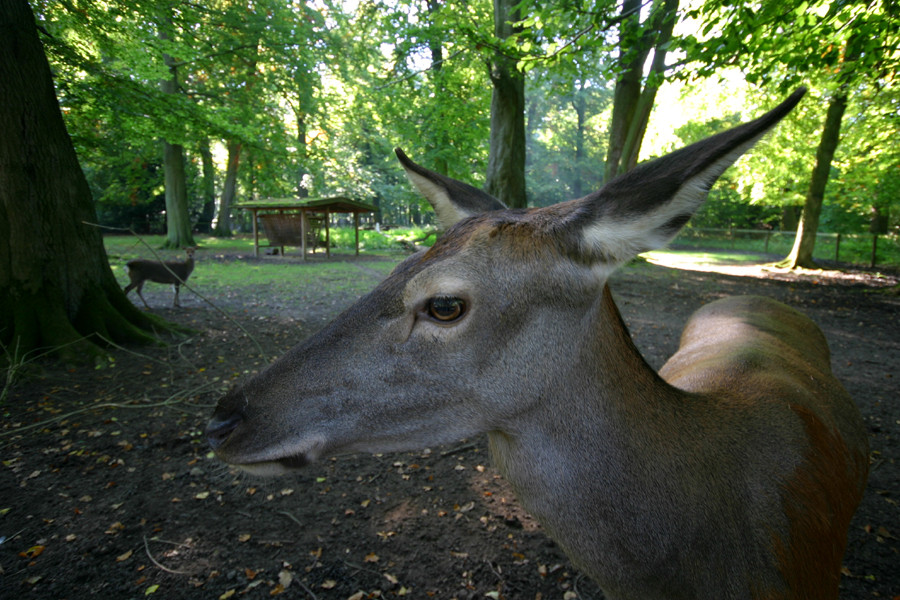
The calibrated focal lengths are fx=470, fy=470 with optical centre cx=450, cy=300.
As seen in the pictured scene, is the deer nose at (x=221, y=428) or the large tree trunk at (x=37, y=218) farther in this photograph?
the large tree trunk at (x=37, y=218)

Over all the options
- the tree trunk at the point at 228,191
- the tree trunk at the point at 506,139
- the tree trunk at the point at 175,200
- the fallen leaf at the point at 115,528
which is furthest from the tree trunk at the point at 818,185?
the tree trunk at the point at 228,191

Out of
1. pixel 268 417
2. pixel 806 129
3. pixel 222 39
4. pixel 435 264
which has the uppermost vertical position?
pixel 222 39

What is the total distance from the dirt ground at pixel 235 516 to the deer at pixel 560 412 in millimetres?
215

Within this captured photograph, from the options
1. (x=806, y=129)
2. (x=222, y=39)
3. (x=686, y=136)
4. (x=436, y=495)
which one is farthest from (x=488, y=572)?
(x=686, y=136)

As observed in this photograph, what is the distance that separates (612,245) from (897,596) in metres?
2.87

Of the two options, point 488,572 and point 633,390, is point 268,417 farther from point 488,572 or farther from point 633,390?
point 488,572

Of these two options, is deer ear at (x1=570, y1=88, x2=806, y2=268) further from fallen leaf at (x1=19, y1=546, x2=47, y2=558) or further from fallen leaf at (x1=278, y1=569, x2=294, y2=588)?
fallen leaf at (x1=19, y1=546, x2=47, y2=558)

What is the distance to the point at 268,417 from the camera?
1648 millimetres

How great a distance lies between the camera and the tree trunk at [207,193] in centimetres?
2823

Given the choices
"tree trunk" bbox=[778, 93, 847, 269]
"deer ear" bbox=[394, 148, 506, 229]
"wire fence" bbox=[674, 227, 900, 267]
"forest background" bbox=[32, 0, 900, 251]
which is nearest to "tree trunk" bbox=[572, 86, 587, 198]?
"forest background" bbox=[32, 0, 900, 251]

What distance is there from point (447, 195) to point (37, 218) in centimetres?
520

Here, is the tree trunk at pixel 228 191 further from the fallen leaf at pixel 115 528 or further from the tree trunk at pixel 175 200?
the fallen leaf at pixel 115 528

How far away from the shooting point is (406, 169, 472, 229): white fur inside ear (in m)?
2.39

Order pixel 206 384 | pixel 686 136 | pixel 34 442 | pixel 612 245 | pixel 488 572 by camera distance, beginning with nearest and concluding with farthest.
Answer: pixel 612 245 → pixel 488 572 → pixel 34 442 → pixel 206 384 → pixel 686 136
